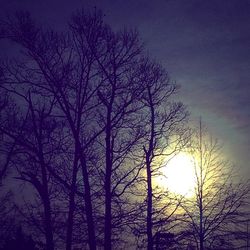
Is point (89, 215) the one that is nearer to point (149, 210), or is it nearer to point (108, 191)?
point (108, 191)

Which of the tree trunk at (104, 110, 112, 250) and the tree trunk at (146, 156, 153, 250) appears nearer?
the tree trunk at (104, 110, 112, 250)

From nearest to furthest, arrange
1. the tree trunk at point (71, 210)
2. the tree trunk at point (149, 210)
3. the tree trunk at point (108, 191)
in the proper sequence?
the tree trunk at point (108, 191), the tree trunk at point (71, 210), the tree trunk at point (149, 210)

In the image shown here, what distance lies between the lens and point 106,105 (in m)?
15.7

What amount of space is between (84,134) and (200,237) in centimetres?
821

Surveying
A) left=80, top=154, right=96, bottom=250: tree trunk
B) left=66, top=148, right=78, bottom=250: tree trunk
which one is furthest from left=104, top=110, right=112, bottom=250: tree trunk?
left=66, top=148, right=78, bottom=250: tree trunk

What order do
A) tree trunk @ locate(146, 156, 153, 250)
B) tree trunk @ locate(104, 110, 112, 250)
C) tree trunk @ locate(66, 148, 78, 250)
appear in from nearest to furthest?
tree trunk @ locate(104, 110, 112, 250) → tree trunk @ locate(66, 148, 78, 250) → tree trunk @ locate(146, 156, 153, 250)

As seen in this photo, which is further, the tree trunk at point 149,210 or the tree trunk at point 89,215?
the tree trunk at point 149,210

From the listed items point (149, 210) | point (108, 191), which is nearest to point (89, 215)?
point (108, 191)

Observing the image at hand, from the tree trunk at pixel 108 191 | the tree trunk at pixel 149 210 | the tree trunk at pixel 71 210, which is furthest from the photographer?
the tree trunk at pixel 149 210

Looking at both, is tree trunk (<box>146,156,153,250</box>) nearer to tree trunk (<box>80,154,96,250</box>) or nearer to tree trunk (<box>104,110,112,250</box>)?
tree trunk (<box>104,110,112,250</box>)

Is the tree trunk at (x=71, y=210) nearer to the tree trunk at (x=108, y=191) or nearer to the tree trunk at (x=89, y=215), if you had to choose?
the tree trunk at (x=89, y=215)

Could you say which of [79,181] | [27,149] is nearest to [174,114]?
[79,181]

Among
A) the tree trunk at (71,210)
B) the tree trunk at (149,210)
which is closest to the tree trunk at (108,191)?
the tree trunk at (71,210)

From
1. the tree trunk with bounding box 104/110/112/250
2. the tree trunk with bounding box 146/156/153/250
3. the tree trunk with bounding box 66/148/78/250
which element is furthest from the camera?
the tree trunk with bounding box 146/156/153/250
